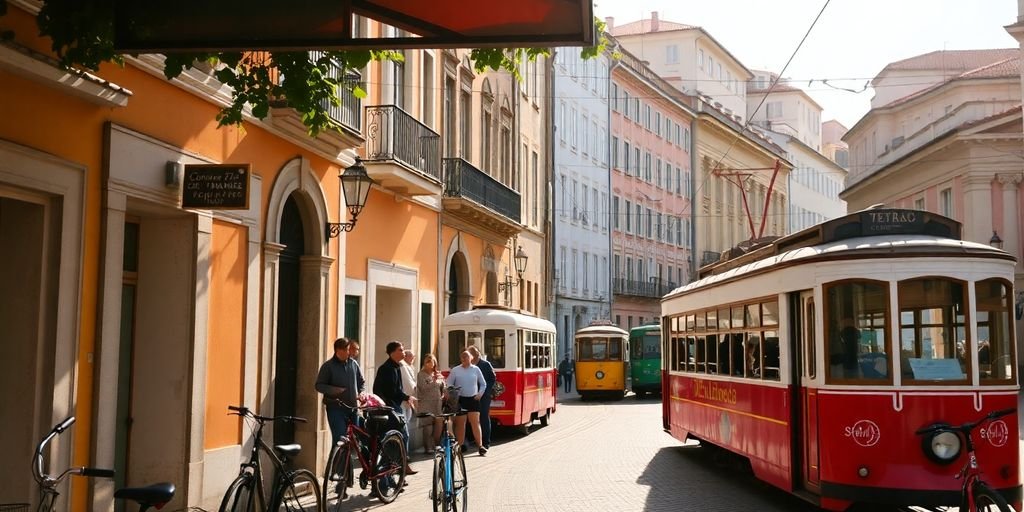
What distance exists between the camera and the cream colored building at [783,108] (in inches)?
4040

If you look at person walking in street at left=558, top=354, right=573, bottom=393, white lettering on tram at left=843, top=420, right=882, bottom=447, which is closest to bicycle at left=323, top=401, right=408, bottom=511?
white lettering on tram at left=843, top=420, right=882, bottom=447

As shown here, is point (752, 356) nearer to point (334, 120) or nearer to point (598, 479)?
point (598, 479)

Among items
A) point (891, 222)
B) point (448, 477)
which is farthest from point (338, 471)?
point (891, 222)

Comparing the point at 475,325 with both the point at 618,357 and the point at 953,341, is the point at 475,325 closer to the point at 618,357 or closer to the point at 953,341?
the point at 953,341

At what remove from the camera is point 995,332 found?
11516mm

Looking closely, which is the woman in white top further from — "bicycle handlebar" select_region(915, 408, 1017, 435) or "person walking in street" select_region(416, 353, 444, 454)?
"bicycle handlebar" select_region(915, 408, 1017, 435)

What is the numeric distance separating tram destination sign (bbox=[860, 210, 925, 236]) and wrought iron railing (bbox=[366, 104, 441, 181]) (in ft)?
31.1

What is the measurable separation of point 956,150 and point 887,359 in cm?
4243

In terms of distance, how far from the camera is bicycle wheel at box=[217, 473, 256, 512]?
9570mm

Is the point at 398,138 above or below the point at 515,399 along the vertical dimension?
above

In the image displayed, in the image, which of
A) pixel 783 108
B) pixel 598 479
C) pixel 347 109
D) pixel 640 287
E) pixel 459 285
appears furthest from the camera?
pixel 783 108

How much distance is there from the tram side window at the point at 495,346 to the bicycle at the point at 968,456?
13704 millimetres

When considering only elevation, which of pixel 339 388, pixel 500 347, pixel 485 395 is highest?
pixel 500 347

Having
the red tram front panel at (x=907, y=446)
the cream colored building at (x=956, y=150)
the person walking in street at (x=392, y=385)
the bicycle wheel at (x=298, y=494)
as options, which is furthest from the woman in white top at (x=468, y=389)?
the cream colored building at (x=956, y=150)
